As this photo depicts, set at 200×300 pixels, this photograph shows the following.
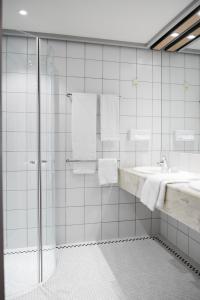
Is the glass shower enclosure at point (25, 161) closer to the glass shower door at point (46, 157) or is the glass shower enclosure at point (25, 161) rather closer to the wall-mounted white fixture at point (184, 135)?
the glass shower door at point (46, 157)

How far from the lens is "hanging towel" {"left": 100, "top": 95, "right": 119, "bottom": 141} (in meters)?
2.66

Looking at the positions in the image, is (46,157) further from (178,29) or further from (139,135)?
(178,29)

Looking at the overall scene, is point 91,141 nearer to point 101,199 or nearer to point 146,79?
point 101,199

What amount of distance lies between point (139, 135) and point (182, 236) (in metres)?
1.21

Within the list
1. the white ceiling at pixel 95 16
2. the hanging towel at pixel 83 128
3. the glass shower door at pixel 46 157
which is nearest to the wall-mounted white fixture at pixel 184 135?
the hanging towel at pixel 83 128

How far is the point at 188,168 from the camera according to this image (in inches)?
99.0

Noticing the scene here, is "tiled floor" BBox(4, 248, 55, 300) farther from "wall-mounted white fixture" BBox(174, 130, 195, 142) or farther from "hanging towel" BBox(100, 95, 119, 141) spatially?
"wall-mounted white fixture" BBox(174, 130, 195, 142)

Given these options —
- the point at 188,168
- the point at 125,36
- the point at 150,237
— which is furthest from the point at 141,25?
the point at 150,237

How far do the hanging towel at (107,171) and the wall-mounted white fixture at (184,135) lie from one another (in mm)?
767

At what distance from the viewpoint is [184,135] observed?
8.27 feet

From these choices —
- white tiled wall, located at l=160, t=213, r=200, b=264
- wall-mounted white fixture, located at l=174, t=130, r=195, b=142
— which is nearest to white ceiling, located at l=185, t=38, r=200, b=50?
wall-mounted white fixture, located at l=174, t=130, r=195, b=142

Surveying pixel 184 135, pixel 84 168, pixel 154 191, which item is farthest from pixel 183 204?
pixel 84 168

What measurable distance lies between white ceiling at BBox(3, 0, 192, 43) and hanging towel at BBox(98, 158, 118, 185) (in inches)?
55.0

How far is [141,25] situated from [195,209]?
73.0 inches
